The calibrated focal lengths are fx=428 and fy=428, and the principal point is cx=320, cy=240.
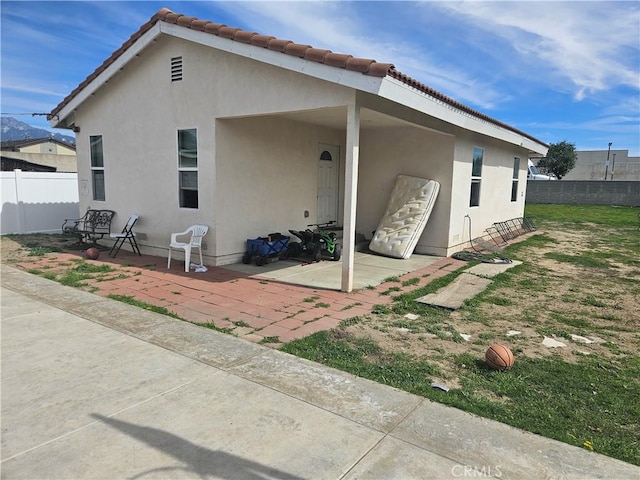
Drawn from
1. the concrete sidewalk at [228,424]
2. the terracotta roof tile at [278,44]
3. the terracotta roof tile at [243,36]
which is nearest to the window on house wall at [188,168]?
the terracotta roof tile at [243,36]

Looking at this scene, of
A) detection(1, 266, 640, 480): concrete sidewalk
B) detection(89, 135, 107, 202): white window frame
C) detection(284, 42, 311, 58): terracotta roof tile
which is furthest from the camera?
detection(89, 135, 107, 202): white window frame

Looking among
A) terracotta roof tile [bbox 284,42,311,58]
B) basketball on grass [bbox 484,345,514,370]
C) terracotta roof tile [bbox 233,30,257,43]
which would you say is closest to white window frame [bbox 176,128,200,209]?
terracotta roof tile [bbox 233,30,257,43]

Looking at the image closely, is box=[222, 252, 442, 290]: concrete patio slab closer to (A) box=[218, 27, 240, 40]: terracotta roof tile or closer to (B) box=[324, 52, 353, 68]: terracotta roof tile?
(B) box=[324, 52, 353, 68]: terracotta roof tile

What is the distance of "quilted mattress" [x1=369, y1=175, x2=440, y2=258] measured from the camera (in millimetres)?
9477

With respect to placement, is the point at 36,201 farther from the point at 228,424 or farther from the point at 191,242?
the point at 228,424

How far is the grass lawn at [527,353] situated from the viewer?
3.16 m

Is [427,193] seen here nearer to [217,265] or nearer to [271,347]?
[217,265]

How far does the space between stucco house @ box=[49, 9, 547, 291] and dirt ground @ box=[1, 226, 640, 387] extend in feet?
5.84

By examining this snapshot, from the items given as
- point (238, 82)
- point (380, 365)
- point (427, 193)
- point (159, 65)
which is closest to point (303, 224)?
point (427, 193)

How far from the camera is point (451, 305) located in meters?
5.96

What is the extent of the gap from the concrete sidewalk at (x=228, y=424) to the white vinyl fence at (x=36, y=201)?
9.75m

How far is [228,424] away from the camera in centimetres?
298

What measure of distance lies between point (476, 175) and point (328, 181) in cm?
390

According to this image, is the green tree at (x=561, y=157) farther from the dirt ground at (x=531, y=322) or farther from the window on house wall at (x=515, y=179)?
the dirt ground at (x=531, y=322)
